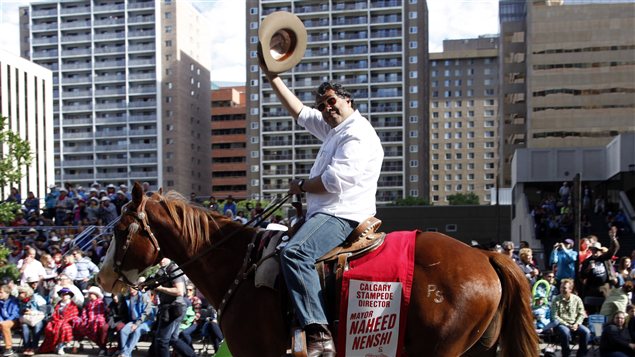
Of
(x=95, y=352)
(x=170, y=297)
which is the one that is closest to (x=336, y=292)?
(x=170, y=297)

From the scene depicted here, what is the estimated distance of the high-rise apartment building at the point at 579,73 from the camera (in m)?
71.6

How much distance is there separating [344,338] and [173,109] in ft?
358

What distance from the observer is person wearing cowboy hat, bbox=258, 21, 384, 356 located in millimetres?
4289

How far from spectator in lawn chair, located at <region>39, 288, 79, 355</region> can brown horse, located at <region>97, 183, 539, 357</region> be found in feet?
26.7

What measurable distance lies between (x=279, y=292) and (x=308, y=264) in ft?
1.20

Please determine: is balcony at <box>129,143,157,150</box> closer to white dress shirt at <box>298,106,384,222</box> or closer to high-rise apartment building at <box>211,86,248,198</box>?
high-rise apartment building at <box>211,86,248,198</box>

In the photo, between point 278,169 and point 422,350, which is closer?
point 422,350

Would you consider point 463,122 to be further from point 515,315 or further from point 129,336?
point 515,315

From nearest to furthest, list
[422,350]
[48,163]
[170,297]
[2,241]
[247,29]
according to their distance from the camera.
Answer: [422,350]
[170,297]
[2,241]
[48,163]
[247,29]

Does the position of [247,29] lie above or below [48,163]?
above

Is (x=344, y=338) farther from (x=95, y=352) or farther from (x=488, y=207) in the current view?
(x=488, y=207)

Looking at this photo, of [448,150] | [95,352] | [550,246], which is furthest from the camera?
[448,150]

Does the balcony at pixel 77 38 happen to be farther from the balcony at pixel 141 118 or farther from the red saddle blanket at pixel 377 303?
the red saddle blanket at pixel 377 303

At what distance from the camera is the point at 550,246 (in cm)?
2406
